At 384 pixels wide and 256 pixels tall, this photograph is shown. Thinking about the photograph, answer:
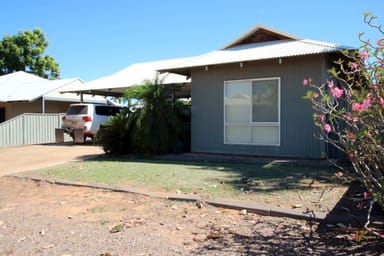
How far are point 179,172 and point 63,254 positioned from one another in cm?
470

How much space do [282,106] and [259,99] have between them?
75 centimetres

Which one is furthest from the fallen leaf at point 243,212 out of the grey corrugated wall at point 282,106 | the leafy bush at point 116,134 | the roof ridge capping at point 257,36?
the roof ridge capping at point 257,36

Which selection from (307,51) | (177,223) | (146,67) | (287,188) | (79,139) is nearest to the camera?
(177,223)

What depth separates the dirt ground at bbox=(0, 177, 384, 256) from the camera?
3969mm

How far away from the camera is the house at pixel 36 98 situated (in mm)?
22500

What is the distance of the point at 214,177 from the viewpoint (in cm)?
784

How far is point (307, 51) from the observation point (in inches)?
404

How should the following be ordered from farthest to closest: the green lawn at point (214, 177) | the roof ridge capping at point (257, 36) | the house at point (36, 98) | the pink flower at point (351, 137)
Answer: the house at point (36, 98) < the roof ridge capping at point (257, 36) < the green lawn at point (214, 177) < the pink flower at point (351, 137)

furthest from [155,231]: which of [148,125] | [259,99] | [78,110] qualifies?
[78,110]

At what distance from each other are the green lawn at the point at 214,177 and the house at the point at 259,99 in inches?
71.6

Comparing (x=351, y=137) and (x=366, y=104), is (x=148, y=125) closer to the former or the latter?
(x=351, y=137)

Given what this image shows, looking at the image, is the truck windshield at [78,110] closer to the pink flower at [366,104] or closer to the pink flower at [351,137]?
the pink flower at [351,137]

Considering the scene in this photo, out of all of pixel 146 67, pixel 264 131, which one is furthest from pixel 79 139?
pixel 264 131

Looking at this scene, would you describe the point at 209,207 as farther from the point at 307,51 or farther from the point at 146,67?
the point at 146,67
